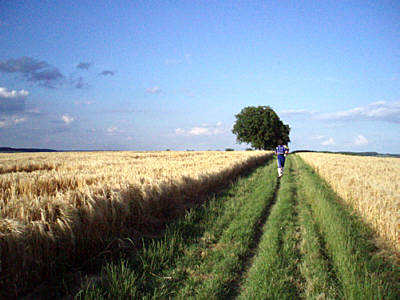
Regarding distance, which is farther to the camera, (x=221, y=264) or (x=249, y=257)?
(x=249, y=257)

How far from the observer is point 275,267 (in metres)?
3.75

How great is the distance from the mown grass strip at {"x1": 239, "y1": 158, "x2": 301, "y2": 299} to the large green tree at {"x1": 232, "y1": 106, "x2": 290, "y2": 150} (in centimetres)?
6435

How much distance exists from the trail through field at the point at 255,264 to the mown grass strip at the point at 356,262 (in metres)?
0.01

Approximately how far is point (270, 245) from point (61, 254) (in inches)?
152

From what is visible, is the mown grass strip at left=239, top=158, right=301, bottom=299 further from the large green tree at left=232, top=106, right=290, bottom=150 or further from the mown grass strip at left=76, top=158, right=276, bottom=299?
the large green tree at left=232, top=106, right=290, bottom=150

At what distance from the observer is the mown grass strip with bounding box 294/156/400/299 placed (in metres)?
3.19

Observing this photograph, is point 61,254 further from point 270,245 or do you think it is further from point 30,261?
point 270,245

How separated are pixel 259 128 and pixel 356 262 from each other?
221ft

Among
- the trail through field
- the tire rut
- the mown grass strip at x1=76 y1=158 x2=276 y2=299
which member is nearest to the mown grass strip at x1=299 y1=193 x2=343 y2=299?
the trail through field

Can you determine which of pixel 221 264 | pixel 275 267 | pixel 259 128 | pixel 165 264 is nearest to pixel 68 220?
pixel 165 264

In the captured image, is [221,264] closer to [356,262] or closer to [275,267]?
[275,267]

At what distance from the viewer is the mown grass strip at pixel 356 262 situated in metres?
3.19

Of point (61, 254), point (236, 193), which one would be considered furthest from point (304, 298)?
point (236, 193)

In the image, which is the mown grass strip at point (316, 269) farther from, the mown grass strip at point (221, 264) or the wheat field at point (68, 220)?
the wheat field at point (68, 220)
